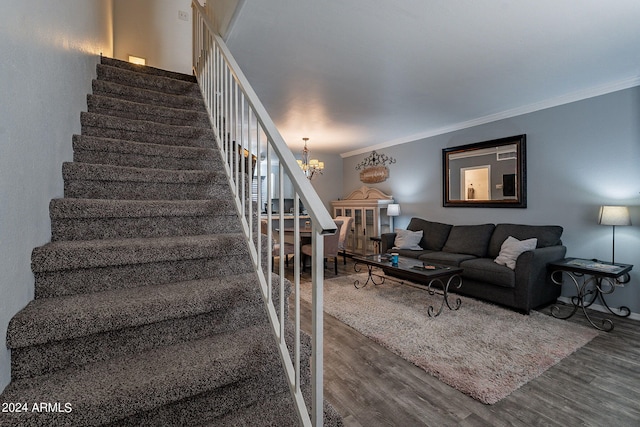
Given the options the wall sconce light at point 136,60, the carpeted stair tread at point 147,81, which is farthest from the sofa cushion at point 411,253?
the wall sconce light at point 136,60

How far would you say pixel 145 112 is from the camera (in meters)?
2.38

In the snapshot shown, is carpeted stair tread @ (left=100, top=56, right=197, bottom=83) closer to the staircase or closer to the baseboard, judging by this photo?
the staircase

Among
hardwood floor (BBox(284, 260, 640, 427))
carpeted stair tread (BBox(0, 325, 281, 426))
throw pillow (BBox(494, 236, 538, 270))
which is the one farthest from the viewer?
throw pillow (BBox(494, 236, 538, 270))

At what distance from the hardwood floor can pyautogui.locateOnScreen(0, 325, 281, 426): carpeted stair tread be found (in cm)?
89

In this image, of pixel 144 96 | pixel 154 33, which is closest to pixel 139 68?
pixel 144 96

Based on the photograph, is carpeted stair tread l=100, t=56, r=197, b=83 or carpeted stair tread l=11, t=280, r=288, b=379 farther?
carpeted stair tread l=100, t=56, r=197, b=83

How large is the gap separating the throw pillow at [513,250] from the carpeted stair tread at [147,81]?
12.6 feet

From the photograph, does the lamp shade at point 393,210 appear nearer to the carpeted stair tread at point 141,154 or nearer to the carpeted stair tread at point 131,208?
the carpeted stair tread at point 141,154

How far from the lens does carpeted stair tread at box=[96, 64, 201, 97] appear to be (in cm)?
257

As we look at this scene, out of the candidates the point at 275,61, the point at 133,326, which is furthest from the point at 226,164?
the point at 275,61

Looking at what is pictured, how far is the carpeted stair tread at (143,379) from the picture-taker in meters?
0.84

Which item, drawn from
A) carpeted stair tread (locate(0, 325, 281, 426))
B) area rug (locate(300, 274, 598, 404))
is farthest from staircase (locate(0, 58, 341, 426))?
area rug (locate(300, 274, 598, 404))

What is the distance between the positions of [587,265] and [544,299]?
22.7 inches

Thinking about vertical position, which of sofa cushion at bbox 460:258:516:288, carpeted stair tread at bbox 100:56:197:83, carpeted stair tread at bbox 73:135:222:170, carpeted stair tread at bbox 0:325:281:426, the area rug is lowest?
the area rug
